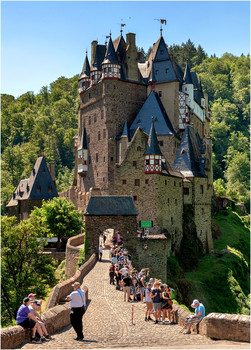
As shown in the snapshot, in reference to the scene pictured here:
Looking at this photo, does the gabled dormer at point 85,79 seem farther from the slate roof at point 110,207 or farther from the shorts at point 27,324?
the shorts at point 27,324

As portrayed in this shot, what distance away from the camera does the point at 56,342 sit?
1466 centimetres

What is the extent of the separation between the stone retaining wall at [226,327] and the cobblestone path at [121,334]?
31cm

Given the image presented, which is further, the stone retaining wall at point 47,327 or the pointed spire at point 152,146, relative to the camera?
the pointed spire at point 152,146

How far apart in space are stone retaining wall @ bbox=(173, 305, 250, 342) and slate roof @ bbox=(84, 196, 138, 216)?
22.4 metres

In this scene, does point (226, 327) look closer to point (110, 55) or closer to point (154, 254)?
point (154, 254)

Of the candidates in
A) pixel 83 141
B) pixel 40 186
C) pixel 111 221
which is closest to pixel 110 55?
pixel 83 141

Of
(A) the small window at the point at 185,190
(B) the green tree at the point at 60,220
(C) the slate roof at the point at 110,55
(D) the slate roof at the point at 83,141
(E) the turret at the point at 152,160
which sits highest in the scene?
(C) the slate roof at the point at 110,55

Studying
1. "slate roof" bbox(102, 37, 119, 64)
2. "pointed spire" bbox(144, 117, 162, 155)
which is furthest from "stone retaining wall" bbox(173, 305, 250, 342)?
"slate roof" bbox(102, 37, 119, 64)

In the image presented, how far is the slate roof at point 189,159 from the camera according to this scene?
2314 inches

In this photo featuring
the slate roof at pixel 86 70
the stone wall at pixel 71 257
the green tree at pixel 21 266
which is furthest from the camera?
the slate roof at pixel 86 70

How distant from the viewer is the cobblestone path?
14.4 m

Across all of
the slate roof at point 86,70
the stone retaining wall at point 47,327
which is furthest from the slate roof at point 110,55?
the stone retaining wall at point 47,327

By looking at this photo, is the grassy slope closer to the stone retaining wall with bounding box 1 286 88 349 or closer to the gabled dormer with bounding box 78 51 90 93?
the gabled dormer with bounding box 78 51 90 93

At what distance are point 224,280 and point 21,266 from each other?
2253cm
